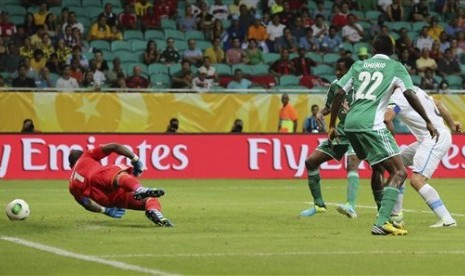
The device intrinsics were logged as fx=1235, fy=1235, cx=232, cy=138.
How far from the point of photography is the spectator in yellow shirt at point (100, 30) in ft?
101

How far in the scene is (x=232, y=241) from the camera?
42.7ft

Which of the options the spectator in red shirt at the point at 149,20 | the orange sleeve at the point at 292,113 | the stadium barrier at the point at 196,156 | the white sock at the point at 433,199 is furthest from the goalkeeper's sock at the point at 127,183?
the spectator in red shirt at the point at 149,20

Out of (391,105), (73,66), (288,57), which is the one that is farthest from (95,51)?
(391,105)

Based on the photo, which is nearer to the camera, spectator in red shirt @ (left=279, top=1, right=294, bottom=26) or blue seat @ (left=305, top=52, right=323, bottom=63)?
blue seat @ (left=305, top=52, right=323, bottom=63)

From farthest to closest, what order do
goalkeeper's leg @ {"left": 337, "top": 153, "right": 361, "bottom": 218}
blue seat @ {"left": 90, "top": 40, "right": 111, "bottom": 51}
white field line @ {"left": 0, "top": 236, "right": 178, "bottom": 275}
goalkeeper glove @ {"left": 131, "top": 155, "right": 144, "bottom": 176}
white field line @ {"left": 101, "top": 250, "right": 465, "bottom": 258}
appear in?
blue seat @ {"left": 90, "top": 40, "right": 111, "bottom": 51}
goalkeeper's leg @ {"left": 337, "top": 153, "right": 361, "bottom": 218}
goalkeeper glove @ {"left": 131, "top": 155, "right": 144, "bottom": 176}
white field line @ {"left": 101, "top": 250, "right": 465, "bottom": 258}
white field line @ {"left": 0, "top": 236, "right": 178, "bottom": 275}

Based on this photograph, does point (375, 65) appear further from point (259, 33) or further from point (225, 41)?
point (259, 33)

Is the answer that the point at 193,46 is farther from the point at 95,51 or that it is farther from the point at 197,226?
the point at 197,226

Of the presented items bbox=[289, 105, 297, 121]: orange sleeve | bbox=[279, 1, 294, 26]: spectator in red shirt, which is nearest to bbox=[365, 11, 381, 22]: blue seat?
bbox=[279, 1, 294, 26]: spectator in red shirt

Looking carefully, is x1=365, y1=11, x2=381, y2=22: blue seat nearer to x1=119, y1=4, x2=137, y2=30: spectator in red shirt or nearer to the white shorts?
x1=119, y1=4, x2=137, y2=30: spectator in red shirt

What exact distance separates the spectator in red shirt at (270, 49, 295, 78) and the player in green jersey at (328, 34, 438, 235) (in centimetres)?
1718

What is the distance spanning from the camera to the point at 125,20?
104 ft

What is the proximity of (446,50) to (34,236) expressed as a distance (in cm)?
2146

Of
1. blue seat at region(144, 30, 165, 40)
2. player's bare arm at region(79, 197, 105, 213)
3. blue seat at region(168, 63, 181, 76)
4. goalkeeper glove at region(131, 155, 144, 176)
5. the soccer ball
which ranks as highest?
goalkeeper glove at region(131, 155, 144, 176)

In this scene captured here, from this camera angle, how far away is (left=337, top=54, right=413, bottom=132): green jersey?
1372 cm
